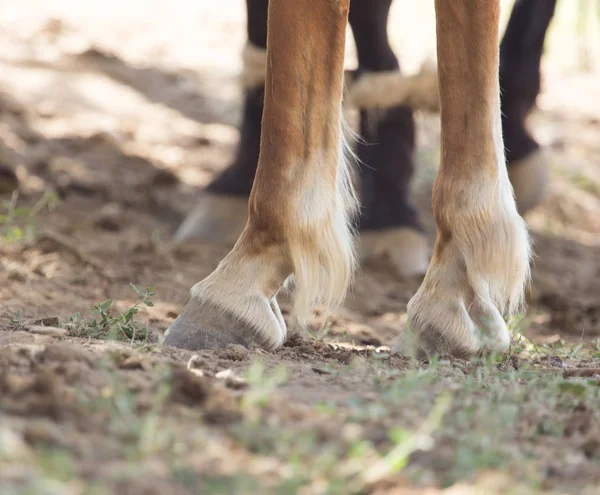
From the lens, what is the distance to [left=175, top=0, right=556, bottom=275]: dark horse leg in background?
314 cm

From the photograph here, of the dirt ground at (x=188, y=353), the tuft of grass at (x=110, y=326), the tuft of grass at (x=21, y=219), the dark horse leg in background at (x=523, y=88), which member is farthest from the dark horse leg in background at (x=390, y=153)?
the tuft of grass at (x=110, y=326)

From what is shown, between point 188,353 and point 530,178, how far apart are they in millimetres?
1933

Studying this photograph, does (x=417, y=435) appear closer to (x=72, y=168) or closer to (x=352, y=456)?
(x=352, y=456)

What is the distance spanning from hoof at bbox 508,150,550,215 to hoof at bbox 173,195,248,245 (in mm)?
949

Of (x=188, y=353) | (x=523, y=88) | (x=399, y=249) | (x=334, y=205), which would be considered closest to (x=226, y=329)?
(x=188, y=353)

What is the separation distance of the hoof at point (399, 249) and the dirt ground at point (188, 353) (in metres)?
0.07

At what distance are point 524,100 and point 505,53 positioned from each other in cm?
17

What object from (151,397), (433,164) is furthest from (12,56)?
(151,397)

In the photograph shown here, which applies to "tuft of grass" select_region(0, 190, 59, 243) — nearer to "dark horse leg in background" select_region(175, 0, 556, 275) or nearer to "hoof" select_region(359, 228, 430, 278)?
"dark horse leg in background" select_region(175, 0, 556, 275)

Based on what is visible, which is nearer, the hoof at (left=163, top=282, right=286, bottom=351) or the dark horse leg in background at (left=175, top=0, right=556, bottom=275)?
the hoof at (left=163, top=282, right=286, bottom=351)

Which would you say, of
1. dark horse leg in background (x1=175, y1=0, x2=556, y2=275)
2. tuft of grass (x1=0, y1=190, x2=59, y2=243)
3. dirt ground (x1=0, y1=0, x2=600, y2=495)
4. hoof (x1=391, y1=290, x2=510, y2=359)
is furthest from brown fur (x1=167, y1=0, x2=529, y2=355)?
dark horse leg in background (x1=175, y1=0, x2=556, y2=275)

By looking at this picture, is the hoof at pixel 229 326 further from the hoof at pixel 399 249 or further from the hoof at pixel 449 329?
the hoof at pixel 399 249

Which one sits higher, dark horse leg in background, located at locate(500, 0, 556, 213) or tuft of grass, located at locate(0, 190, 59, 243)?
dark horse leg in background, located at locate(500, 0, 556, 213)

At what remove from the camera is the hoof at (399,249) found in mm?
3115
